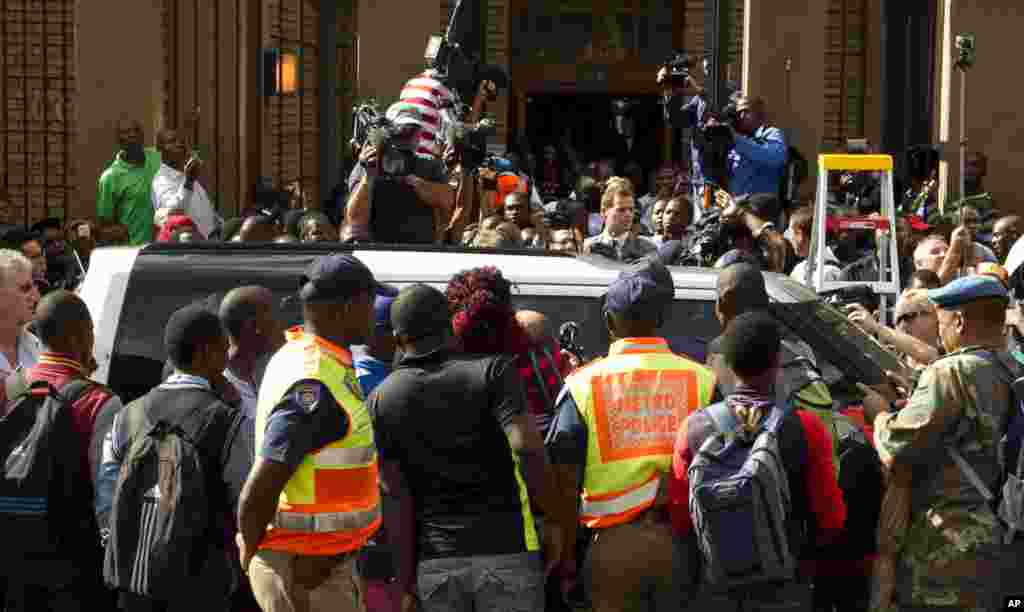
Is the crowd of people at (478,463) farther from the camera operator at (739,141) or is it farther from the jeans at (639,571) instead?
the camera operator at (739,141)

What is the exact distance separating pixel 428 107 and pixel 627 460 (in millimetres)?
5175

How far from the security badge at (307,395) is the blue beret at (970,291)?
88.9 inches

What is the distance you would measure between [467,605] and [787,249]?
6758mm

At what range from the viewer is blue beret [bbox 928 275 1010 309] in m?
7.09

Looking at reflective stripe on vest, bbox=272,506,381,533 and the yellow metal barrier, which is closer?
reflective stripe on vest, bbox=272,506,381,533

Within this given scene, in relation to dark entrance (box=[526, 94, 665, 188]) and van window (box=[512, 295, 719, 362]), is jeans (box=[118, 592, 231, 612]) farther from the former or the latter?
dark entrance (box=[526, 94, 665, 188])

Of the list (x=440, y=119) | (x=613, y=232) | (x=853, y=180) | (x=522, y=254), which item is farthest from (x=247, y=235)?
(x=853, y=180)

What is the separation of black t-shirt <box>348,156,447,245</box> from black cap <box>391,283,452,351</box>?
3927mm

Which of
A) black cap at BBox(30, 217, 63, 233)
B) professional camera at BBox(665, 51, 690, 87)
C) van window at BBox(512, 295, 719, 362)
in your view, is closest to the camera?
van window at BBox(512, 295, 719, 362)

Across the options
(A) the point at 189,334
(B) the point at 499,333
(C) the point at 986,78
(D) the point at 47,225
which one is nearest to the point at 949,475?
(B) the point at 499,333

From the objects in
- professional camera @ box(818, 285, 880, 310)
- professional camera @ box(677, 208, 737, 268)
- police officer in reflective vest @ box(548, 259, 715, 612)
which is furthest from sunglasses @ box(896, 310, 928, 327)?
police officer in reflective vest @ box(548, 259, 715, 612)

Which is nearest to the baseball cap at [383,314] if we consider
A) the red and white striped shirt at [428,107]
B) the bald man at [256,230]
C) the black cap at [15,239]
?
the bald man at [256,230]

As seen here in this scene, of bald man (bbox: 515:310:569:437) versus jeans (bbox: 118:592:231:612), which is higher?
bald man (bbox: 515:310:569:437)

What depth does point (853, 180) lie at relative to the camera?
16281 mm
